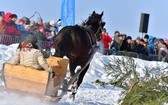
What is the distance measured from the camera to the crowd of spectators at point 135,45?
706 inches

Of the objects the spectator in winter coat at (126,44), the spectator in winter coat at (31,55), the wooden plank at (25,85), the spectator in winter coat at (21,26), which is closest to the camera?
the wooden plank at (25,85)

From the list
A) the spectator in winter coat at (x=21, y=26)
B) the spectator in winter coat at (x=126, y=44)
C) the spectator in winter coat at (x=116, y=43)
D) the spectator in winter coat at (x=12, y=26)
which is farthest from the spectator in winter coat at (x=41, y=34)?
the spectator in winter coat at (x=126, y=44)

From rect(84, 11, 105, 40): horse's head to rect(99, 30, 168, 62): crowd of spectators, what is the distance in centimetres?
371

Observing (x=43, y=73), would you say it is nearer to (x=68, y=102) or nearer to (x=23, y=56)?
(x=23, y=56)

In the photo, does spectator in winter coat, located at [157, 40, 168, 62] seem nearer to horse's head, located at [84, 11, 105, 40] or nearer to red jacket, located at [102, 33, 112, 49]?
red jacket, located at [102, 33, 112, 49]

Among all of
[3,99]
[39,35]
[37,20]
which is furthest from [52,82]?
[37,20]

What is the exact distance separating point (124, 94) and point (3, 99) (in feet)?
6.61

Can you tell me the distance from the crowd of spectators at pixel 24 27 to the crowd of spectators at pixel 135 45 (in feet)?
6.19

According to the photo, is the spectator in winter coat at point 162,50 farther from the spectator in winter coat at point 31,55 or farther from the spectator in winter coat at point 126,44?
the spectator in winter coat at point 31,55

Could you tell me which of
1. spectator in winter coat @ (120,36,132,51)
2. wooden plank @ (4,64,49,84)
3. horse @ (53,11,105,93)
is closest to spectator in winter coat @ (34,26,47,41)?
spectator in winter coat @ (120,36,132,51)

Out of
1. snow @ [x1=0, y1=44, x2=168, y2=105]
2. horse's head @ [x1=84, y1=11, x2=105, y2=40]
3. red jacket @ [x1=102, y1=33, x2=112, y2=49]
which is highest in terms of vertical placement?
horse's head @ [x1=84, y1=11, x2=105, y2=40]

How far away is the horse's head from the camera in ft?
42.7

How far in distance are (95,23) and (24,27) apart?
11.5 ft

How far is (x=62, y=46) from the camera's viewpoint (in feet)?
34.3
